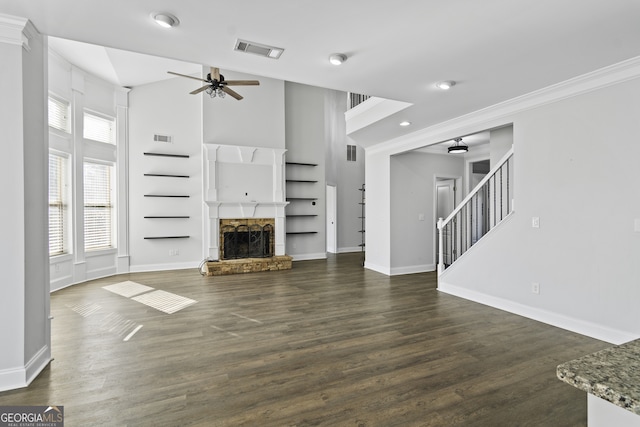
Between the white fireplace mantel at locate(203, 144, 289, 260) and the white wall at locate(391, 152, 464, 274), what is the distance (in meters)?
2.78

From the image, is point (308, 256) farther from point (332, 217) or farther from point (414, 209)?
point (414, 209)

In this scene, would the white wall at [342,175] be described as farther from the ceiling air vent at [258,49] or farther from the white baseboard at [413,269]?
the ceiling air vent at [258,49]

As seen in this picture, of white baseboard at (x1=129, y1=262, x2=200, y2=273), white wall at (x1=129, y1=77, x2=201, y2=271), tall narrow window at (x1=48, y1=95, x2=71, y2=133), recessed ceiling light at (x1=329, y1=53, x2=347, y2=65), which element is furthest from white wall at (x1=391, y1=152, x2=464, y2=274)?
tall narrow window at (x1=48, y1=95, x2=71, y2=133)

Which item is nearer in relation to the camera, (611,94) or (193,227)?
(611,94)

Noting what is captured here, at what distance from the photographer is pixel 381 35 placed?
8.54ft

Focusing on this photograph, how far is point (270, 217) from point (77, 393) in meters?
5.55

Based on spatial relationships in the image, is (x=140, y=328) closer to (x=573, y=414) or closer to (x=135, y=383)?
(x=135, y=383)

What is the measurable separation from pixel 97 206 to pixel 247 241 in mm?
3087

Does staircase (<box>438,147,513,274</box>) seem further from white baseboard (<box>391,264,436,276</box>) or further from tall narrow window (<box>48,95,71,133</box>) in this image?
tall narrow window (<box>48,95,71,133</box>)

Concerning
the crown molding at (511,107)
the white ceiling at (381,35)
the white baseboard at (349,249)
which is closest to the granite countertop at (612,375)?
the white ceiling at (381,35)

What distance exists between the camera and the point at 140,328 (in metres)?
3.61

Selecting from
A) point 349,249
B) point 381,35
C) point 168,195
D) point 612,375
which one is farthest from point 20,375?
point 349,249

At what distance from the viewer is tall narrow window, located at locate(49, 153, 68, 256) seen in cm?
539

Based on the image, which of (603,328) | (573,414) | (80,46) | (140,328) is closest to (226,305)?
(140,328)
